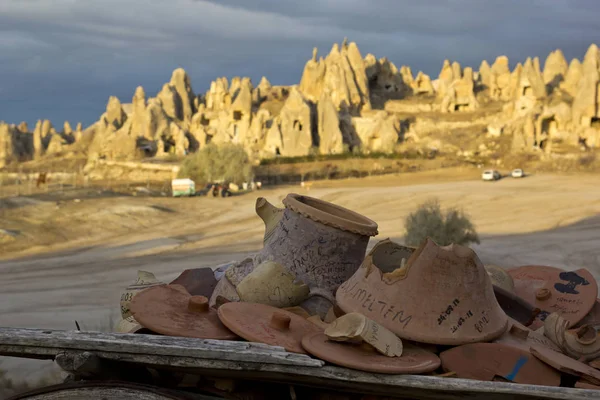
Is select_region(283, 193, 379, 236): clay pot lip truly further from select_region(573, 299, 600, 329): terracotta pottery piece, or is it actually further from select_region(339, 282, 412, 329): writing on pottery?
select_region(573, 299, 600, 329): terracotta pottery piece

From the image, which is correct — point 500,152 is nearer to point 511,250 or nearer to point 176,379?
point 511,250

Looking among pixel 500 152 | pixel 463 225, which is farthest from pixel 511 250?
pixel 500 152

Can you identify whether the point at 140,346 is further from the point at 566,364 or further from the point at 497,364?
the point at 566,364

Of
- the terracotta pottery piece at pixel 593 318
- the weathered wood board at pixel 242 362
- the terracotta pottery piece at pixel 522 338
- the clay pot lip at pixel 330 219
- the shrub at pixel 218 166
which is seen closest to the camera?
the weathered wood board at pixel 242 362

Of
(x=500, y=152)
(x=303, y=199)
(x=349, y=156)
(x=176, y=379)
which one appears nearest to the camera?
(x=176, y=379)

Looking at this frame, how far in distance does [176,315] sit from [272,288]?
0.69 metres

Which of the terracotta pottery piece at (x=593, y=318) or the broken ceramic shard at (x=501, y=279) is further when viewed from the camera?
the broken ceramic shard at (x=501, y=279)

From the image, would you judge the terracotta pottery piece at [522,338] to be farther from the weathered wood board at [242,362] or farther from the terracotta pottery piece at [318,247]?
the terracotta pottery piece at [318,247]

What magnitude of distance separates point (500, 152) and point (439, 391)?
56876mm

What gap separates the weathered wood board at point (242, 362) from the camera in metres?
3.04

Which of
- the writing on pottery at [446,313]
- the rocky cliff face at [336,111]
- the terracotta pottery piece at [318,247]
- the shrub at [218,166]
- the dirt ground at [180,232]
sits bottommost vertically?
the dirt ground at [180,232]

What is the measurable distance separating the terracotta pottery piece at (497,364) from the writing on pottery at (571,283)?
1.68 meters

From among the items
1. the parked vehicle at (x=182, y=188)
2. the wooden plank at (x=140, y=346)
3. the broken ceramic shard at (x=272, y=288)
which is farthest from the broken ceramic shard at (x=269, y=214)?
the parked vehicle at (x=182, y=188)

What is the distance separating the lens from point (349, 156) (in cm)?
6128
